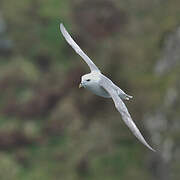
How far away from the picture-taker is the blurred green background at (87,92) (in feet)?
82.4

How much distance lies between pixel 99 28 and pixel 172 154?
9.04 meters

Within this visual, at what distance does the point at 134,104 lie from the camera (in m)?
25.6

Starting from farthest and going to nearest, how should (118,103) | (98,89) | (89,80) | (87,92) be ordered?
(87,92)
(89,80)
(98,89)
(118,103)

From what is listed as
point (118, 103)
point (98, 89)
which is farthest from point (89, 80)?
point (118, 103)

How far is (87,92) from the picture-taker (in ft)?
91.7

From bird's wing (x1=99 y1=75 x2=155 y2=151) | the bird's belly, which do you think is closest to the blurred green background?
the bird's belly

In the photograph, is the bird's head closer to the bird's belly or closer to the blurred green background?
the bird's belly

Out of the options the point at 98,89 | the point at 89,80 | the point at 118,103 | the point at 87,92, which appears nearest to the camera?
the point at 118,103

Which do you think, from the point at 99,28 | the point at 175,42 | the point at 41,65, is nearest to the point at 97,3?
the point at 99,28

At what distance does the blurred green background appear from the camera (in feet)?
82.4

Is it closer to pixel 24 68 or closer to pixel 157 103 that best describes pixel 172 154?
pixel 157 103

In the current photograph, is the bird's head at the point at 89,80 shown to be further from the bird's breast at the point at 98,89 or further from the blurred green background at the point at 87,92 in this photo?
the blurred green background at the point at 87,92

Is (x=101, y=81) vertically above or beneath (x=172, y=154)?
above

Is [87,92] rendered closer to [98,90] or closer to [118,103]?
[98,90]
